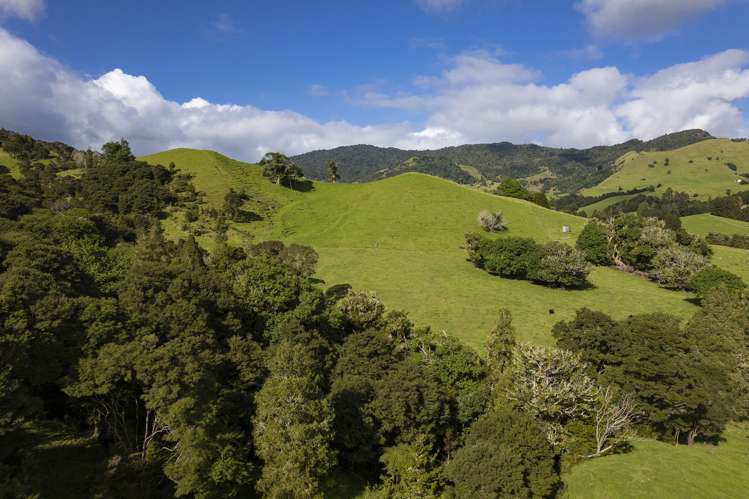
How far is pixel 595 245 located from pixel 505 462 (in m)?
78.2

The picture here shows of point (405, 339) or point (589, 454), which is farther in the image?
point (405, 339)

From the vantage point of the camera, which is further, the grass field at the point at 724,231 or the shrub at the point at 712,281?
the grass field at the point at 724,231

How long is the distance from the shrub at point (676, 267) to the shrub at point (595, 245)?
10047mm

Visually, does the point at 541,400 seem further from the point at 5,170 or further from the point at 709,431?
the point at 5,170

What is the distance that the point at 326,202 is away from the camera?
12375 centimetres

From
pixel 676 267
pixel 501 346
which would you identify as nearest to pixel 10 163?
pixel 501 346

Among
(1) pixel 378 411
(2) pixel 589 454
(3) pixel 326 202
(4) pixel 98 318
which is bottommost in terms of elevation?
(2) pixel 589 454

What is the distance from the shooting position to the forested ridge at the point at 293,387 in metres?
25.3

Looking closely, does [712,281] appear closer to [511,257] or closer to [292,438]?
[511,257]

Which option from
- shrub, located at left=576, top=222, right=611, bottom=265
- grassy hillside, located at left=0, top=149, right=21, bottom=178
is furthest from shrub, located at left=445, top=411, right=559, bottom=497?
grassy hillside, located at left=0, top=149, right=21, bottom=178

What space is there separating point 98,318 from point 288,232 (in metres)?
69.0

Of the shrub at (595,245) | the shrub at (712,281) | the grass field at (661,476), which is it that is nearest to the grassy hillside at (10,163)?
the grass field at (661,476)

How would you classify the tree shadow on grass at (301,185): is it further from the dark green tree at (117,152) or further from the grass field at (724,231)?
the grass field at (724,231)

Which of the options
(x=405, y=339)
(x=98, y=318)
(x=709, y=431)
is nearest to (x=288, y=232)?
(x=405, y=339)
